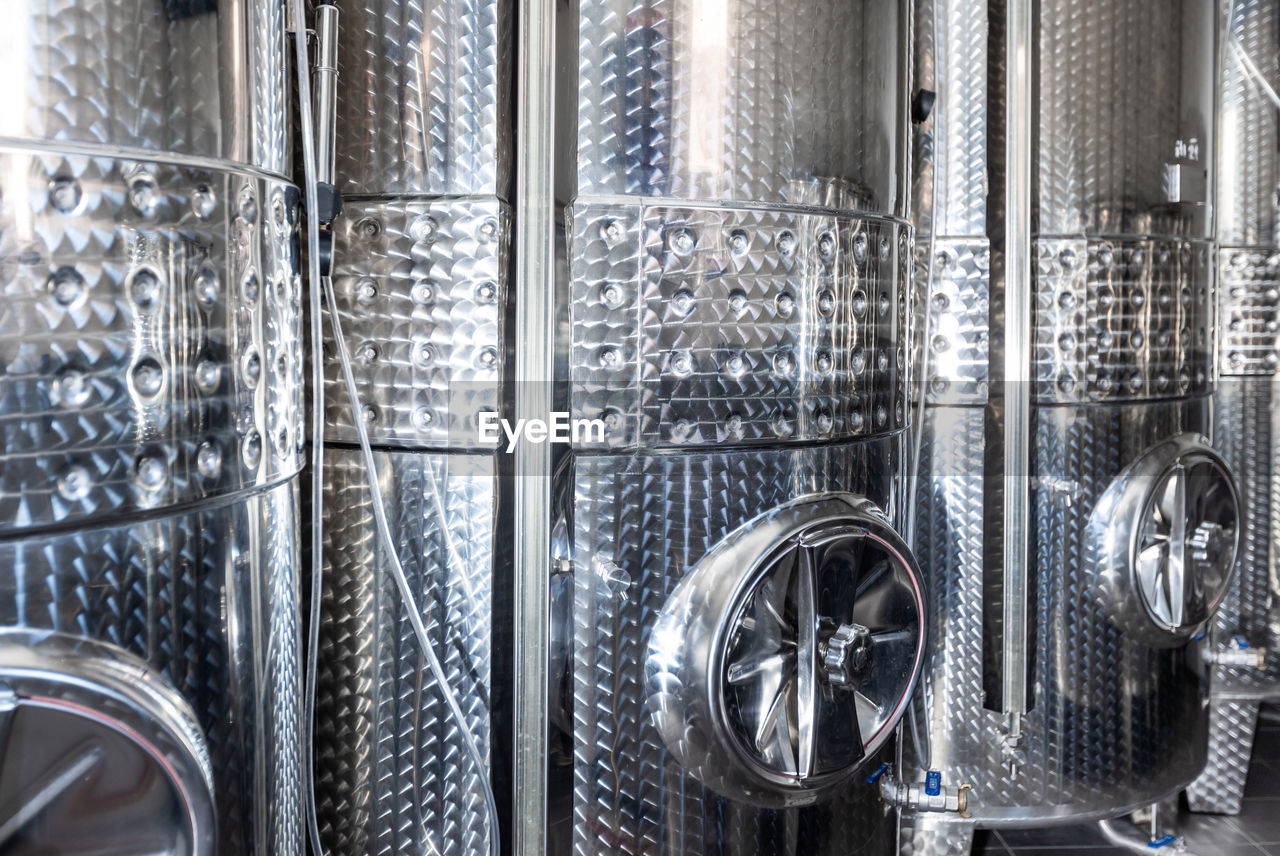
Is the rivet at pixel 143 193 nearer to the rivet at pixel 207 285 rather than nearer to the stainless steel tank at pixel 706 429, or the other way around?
the rivet at pixel 207 285

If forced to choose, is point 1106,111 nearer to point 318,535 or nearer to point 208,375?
point 318,535

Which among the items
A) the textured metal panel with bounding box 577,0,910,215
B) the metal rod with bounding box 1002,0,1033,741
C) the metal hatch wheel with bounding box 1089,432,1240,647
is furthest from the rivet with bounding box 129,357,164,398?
the metal hatch wheel with bounding box 1089,432,1240,647

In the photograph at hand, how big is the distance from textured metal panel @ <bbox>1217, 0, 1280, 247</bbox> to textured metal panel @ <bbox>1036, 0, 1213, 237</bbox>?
1121 mm

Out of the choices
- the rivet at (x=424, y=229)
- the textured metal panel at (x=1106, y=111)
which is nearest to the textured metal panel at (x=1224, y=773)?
the textured metal panel at (x=1106, y=111)

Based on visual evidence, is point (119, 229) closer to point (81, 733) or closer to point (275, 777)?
point (81, 733)

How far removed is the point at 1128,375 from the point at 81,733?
2.29 meters

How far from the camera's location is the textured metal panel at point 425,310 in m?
1.74

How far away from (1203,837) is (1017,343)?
1707mm

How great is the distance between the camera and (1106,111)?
2490 mm

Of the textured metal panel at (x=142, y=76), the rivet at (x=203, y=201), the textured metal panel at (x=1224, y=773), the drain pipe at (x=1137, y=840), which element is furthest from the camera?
the textured metal panel at (x=1224, y=773)

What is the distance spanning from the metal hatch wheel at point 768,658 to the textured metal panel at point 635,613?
31mm

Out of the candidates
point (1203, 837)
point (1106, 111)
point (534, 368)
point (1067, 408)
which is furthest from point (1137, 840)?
point (534, 368)

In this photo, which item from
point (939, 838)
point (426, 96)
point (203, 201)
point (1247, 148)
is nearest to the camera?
point (203, 201)

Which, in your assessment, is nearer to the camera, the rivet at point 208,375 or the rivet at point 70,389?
the rivet at point 70,389
